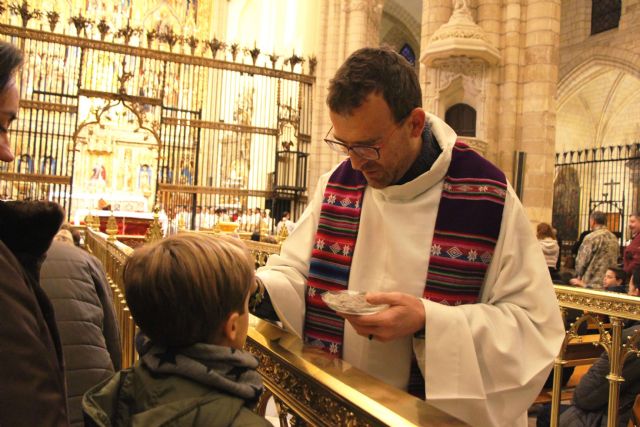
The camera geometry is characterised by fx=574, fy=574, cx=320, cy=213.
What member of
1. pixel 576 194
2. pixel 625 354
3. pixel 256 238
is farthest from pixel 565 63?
pixel 625 354

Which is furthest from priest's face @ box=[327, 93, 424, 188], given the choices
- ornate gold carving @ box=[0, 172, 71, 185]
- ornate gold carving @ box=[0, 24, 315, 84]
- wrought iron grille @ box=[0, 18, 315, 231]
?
ornate gold carving @ box=[0, 24, 315, 84]

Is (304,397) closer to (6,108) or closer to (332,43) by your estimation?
(6,108)

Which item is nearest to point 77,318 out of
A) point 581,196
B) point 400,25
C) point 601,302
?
point 601,302

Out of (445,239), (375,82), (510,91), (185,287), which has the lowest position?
(185,287)

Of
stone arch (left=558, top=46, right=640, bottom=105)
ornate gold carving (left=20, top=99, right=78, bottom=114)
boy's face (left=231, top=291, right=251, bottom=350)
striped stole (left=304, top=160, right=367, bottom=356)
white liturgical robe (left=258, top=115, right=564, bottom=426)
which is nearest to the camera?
boy's face (left=231, top=291, right=251, bottom=350)

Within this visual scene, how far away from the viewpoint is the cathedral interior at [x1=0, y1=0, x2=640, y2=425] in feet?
25.8

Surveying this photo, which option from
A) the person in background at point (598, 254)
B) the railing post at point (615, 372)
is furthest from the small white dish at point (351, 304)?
the person in background at point (598, 254)

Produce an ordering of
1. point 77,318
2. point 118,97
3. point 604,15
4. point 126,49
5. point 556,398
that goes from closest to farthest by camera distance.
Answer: point 77,318, point 556,398, point 126,49, point 118,97, point 604,15

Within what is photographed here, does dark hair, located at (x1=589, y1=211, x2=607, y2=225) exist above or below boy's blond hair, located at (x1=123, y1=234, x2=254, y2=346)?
above

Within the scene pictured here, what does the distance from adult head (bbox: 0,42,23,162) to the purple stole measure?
95 centimetres

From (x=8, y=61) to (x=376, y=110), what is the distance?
910 millimetres

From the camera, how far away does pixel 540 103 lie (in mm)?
8508

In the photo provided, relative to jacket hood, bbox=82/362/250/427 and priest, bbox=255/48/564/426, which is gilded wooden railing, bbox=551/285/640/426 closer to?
priest, bbox=255/48/564/426

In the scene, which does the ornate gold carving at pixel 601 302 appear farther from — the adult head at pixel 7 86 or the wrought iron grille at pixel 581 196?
the wrought iron grille at pixel 581 196
